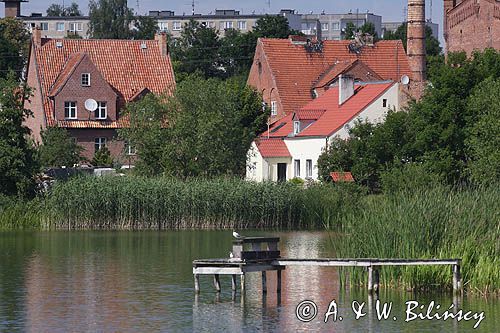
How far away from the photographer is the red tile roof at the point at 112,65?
88.5 meters

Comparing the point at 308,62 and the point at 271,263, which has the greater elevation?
the point at 308,62

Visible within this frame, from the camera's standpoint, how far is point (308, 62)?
93.1m

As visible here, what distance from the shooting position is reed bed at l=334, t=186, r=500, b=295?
31141 mm

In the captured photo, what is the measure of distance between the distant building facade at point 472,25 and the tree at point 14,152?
28.4 m

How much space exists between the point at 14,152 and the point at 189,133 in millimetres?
10978

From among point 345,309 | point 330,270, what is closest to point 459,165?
point 330,270

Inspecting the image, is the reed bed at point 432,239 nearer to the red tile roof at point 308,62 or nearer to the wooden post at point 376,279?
the wooden post at point 376,279

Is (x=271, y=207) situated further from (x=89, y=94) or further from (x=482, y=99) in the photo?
(x=89, y=94)

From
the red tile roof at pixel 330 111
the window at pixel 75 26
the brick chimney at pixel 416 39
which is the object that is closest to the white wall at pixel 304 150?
the red tile roof at pixel 330 111

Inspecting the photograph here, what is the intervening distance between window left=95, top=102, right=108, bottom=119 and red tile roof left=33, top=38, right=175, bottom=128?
0.51 metres

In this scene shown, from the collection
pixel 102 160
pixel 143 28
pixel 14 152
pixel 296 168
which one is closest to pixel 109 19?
pixel 143 28

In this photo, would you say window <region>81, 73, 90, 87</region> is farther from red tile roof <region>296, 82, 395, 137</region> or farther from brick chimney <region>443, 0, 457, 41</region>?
brick chimney <region>443, 0, 457, 41</region>

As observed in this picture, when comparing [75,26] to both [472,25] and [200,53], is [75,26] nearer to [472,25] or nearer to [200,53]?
[200,53]

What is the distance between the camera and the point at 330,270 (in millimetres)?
39094
